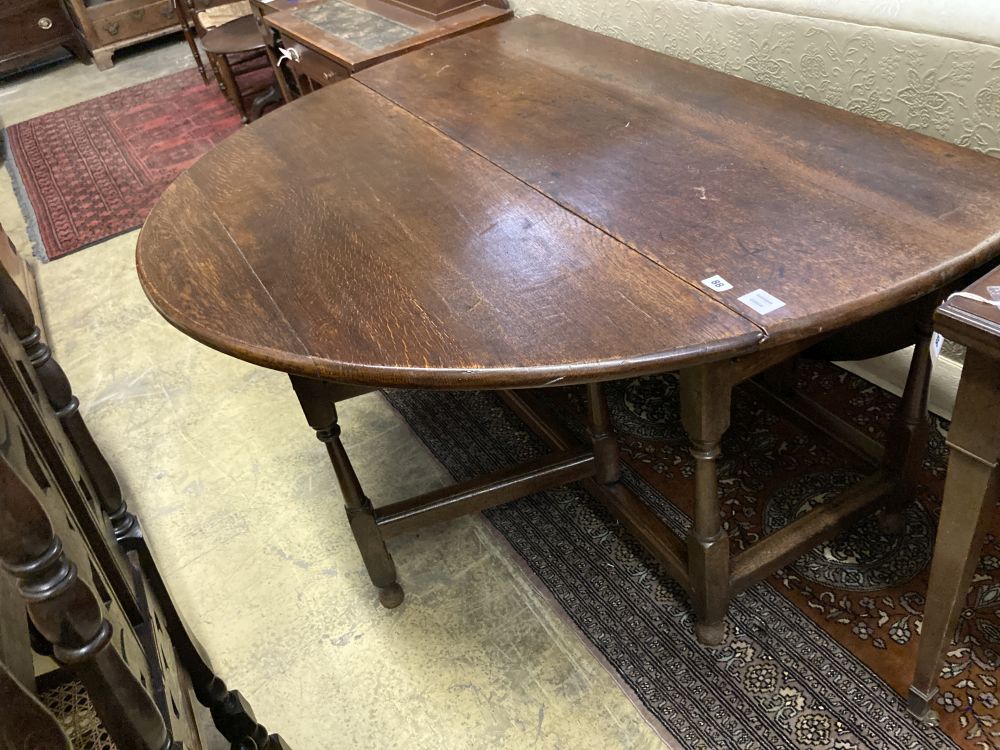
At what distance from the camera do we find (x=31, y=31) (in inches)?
216

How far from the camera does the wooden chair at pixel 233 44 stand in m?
3.67

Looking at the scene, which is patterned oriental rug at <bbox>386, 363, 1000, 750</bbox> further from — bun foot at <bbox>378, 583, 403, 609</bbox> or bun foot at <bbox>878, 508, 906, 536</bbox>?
bun foot at <bbox>378, 583, 403, 609</bbox>

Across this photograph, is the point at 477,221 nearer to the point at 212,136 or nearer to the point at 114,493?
the point at 114,493

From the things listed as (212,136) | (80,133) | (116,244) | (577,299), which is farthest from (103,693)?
(80,133)

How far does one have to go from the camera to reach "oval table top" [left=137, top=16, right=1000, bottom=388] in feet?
3.20

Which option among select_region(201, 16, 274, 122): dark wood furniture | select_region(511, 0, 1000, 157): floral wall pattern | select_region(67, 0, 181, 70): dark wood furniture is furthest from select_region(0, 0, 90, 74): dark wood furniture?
select_region(511, 0, 1000, 157): floral wall pattern

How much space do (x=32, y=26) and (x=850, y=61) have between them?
578 centimetres

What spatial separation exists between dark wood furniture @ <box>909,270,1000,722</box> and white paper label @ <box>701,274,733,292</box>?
24cm

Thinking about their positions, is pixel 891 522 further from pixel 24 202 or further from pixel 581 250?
pixel 24 202

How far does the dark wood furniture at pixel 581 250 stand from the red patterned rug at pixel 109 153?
2.15 metres

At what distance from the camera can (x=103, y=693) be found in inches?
29.6

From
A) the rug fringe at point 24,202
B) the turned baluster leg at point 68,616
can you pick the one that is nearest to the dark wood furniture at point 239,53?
the rug fringe at point 24,202

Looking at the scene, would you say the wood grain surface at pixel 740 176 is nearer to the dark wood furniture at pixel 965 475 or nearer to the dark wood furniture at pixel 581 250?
the dark wood furniture at pixel 581 250

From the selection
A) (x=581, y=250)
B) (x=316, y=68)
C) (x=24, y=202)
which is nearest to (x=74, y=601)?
(x=581, y=250)
